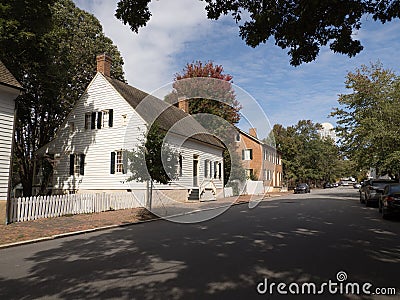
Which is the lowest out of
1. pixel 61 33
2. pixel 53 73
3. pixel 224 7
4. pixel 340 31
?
pixel 340 31

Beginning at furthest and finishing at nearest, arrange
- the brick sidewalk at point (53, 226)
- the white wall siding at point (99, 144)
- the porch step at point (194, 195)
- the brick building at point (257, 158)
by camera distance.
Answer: the brick building at point (257, 158) → the porch step at point (194, 195) → the white wall siding at point (99, 144) → the brick sidewalk at point (53, 226)

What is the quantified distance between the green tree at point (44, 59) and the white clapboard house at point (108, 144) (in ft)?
5.79

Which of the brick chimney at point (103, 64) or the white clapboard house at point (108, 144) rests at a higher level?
the brick chimney at point (103, 64)

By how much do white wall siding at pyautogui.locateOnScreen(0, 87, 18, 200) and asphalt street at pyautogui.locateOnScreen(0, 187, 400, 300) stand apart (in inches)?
205

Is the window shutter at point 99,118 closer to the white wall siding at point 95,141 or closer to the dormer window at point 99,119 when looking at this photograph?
the dormer window at point 99,119

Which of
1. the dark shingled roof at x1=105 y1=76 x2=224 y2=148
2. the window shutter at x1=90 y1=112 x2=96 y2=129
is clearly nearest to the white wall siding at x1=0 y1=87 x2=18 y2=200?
the dark shingled roof at x1=105 y1=76 x2=224 y2=148

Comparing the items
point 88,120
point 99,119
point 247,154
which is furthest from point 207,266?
point 247,154

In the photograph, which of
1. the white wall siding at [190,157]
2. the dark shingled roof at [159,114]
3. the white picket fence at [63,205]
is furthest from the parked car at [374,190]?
the white picket fence at [63,205]

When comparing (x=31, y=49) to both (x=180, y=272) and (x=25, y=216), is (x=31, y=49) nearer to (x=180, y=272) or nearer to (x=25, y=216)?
(x=25, y=216)

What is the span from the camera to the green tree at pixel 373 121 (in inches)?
1006

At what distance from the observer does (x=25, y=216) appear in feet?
43.7

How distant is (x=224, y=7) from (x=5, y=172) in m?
11.3

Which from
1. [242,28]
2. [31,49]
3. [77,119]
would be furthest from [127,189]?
[242,28]

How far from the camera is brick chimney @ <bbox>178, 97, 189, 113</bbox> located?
36.2m
